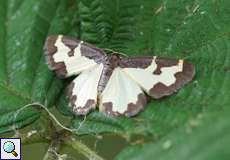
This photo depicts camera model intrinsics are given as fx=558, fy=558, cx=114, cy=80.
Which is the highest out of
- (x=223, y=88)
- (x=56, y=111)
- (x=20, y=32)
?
(x=223, y=88)

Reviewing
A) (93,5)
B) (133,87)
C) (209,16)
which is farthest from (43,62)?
(209,16)

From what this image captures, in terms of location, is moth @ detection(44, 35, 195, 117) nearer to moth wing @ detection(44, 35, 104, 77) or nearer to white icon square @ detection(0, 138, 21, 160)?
moth wing @ detection(44, 35, 104, 77)

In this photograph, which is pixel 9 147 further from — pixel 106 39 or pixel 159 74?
pixel 159 74

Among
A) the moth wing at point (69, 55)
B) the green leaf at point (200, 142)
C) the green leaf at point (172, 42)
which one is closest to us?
the green leaf at point (200, 142)

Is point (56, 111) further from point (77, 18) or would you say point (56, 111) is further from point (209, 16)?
point (209, 16)

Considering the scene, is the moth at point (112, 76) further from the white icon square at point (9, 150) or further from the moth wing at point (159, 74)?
the white icon square at point (9, 150)

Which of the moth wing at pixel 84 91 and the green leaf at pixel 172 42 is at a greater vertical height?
the green leaf at pixel 172 42

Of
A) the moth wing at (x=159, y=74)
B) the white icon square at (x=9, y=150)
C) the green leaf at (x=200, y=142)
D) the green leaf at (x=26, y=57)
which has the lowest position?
the white icon square at (x=9, y=150)

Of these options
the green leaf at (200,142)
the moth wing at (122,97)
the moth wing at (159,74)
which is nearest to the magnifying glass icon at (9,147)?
the moth wing at (122,97)
